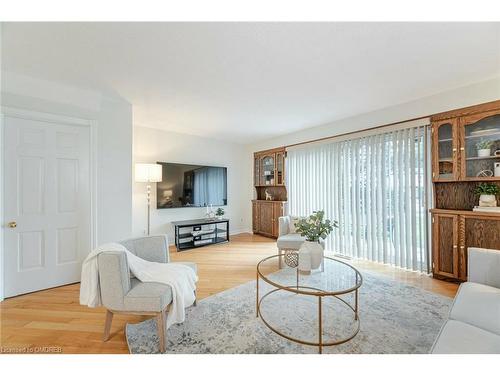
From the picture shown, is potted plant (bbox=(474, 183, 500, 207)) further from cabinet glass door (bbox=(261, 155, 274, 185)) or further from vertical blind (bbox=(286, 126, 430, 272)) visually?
cabinet glass door (bbox=(261, 155, 274, 185))

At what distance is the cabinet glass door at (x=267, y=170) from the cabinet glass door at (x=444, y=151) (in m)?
3.12

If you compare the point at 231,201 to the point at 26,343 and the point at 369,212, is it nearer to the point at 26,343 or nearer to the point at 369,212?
the point at 369,212

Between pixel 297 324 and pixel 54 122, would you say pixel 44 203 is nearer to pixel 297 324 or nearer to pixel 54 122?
pixel 54 122

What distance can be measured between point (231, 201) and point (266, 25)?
14.6 feet

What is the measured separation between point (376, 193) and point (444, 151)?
38.6 inches

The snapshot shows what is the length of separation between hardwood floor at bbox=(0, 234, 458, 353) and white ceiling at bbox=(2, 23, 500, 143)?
2.13 metres

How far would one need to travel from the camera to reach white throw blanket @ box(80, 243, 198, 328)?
1.64m

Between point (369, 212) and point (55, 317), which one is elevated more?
point (369, 212)

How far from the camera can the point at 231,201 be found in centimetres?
570

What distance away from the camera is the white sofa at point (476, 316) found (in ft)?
3.43

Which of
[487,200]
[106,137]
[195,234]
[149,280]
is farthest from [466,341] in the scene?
[195,234]

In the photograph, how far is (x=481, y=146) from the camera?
251 centimetres

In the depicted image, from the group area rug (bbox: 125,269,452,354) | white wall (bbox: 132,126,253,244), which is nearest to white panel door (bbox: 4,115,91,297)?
white wall (bbox: 132,126,253,244)
